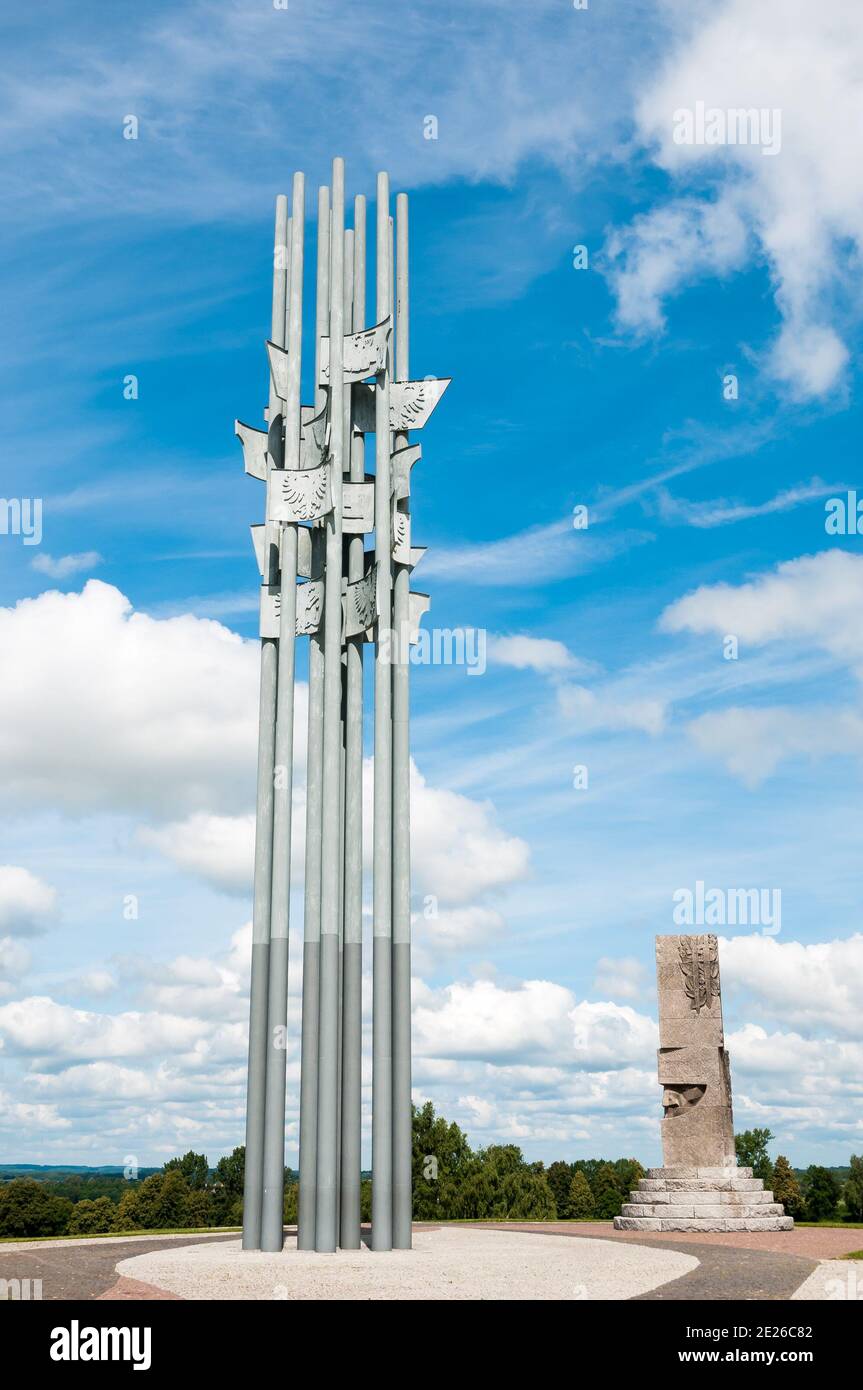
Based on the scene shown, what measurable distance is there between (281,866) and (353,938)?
1499mm

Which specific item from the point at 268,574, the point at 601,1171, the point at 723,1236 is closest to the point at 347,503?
the point at 268,574

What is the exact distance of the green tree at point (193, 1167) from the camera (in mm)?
55094

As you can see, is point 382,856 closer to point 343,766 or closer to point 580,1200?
point 343,766

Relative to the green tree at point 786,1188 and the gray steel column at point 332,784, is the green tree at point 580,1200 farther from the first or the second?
the gray steel column at point 332,784

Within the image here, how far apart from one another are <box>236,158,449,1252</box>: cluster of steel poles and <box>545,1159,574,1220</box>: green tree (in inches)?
1509

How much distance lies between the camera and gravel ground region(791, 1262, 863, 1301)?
12664mm

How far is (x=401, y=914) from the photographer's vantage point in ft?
58.6

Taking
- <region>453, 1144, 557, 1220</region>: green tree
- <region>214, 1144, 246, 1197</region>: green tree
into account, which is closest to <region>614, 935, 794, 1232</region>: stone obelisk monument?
<region>453, 1144, 557, 1220</region>: green tree

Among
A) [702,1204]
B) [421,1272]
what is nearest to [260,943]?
[421,1272]

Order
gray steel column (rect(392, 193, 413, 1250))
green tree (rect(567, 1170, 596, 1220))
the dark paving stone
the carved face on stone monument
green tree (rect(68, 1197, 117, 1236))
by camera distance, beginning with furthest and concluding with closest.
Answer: green tree (rect(567, 1170, 596, 1220)), green tree (rect(68, 1197, 117, 1236)), the carved face on stone monument, gray steel column (rect(392, 193, 413, 1250)), the dark paving stone

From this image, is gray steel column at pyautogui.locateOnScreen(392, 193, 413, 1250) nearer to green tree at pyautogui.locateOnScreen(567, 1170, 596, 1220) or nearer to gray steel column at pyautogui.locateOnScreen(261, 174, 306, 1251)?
gray steel column at pyautogui.locateOnScreen(261, 174, 306, 1251)

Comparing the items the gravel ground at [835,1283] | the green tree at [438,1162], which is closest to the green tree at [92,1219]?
the green tree at [438,1162]

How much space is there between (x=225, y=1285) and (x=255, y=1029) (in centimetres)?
472

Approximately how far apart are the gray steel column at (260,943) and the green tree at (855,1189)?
31.2 m
